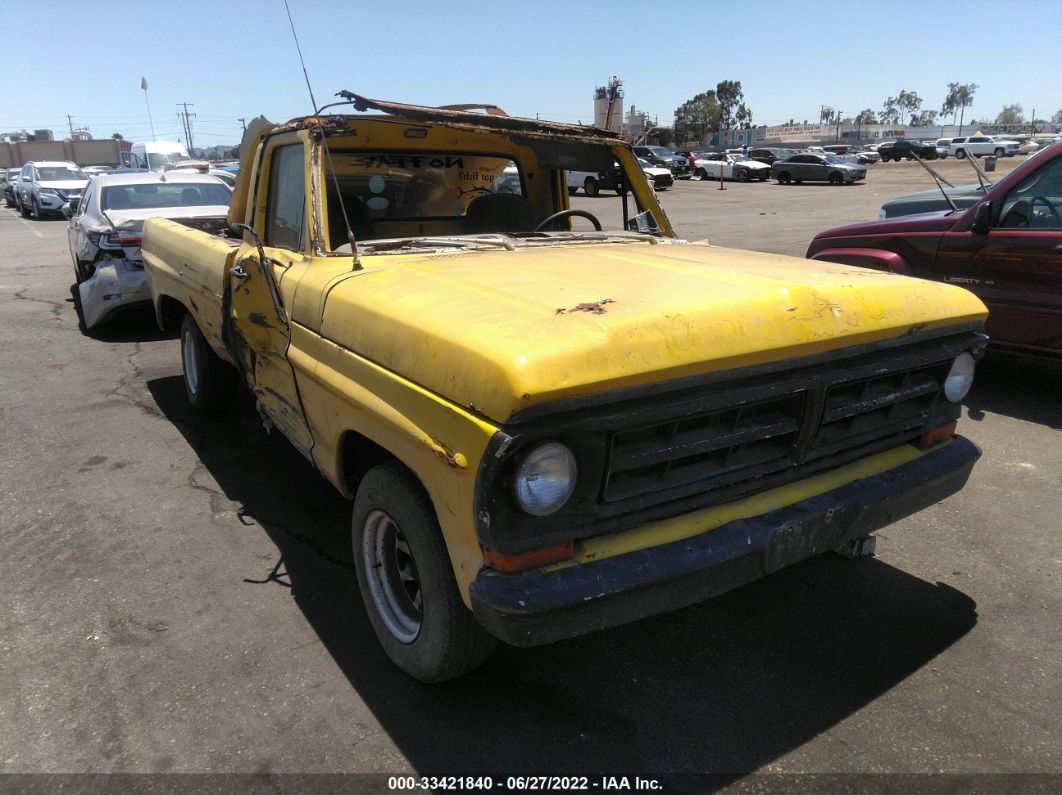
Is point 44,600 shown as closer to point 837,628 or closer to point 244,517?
point 244,517

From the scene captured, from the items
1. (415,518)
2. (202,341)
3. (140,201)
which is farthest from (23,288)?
(415,518)

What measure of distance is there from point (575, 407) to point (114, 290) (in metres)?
6.82

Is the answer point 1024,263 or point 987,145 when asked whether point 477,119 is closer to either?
point 1024,263

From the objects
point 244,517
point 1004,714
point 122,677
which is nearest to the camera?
point 1004,714

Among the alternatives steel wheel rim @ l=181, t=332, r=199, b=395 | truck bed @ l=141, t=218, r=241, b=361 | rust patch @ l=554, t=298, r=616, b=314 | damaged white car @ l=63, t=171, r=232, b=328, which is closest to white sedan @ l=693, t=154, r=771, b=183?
damaged white car @ l=63, t=171, r=232, b=328

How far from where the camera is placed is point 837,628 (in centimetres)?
293

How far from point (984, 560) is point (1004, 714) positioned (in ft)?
3.71

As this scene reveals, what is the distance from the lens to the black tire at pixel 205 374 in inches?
197

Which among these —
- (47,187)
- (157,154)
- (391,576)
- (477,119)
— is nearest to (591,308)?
(391,576)

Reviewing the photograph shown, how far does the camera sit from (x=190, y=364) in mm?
5324

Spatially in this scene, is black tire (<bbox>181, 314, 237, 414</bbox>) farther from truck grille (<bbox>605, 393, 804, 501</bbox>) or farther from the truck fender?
the truck fender

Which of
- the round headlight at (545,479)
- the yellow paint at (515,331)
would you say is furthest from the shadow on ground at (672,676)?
the round headlight at (545,479)

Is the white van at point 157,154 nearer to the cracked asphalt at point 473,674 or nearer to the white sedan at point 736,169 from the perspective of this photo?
the white sedan at point 736,169

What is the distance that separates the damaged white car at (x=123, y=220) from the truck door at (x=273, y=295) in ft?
7.71
